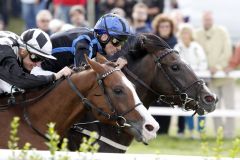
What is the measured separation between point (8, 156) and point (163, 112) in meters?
8.87

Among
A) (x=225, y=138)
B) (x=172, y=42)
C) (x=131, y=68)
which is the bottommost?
(x=225, y=138)

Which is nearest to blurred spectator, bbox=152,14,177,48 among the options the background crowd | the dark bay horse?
the background crowd

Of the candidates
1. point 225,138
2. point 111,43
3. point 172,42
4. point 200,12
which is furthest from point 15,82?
point 200,12

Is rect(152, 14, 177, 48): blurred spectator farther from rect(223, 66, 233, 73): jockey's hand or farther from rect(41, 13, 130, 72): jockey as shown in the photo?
rect(41, 13, 130, 72): jockey

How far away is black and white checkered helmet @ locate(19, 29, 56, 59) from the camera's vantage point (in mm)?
8383

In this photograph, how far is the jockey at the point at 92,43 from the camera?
891cm

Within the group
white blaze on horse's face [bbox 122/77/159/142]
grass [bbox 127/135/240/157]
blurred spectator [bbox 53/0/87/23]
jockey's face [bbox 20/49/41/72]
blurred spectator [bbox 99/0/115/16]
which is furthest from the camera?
blurred spectator [bbox 99/0/115/16]

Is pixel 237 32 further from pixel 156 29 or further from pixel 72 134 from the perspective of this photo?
pixel 72 134

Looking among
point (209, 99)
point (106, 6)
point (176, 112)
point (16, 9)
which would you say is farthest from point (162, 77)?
point (16, 9)

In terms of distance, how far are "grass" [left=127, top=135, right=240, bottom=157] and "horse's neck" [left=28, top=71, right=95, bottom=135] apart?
479cm

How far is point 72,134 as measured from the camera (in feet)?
28.6

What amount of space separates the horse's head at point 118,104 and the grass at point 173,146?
495cm

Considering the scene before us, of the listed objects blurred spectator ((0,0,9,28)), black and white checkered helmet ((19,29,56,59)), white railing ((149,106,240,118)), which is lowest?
blurred spectator ((0,0,9,28))

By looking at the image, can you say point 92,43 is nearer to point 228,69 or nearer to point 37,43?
point 37,43
